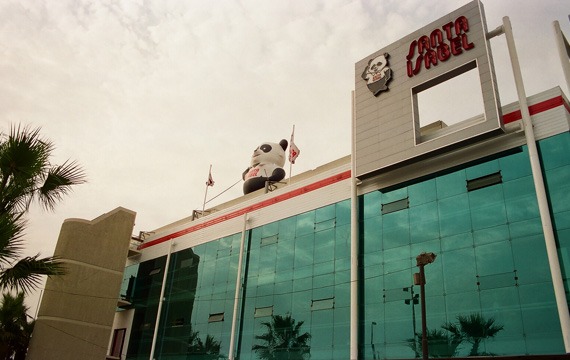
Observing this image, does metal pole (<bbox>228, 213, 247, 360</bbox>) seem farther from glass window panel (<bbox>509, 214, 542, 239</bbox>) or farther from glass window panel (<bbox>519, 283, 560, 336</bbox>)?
glass window panel (<bbox>509, 214, 542, 239</bbox>)

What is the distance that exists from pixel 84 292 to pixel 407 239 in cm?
2621

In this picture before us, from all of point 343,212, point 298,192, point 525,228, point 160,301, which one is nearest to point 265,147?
point 298,192

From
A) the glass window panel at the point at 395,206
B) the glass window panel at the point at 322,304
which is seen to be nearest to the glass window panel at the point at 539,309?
the glass window panel at the point at 395,206

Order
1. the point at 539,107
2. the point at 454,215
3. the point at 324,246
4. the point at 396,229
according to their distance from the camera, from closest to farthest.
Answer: the point at 539,107, the point at 454,215, the point at 396,229, the point at 324,246

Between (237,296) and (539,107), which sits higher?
(539,107)

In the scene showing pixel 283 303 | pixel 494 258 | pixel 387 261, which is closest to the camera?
pixel 494 258

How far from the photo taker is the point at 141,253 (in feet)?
147

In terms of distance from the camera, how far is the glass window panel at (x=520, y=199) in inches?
814

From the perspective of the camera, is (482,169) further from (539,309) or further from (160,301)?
(160,301)

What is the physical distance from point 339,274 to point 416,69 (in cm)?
1227

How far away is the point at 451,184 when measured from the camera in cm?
2388

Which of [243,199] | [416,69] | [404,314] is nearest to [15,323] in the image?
[243,199]

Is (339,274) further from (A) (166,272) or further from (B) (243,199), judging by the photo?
(A) (166,272)

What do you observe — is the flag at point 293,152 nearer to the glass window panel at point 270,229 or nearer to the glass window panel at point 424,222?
the glass window panel at point 270,229
